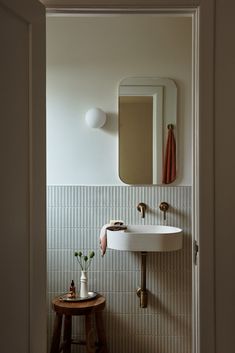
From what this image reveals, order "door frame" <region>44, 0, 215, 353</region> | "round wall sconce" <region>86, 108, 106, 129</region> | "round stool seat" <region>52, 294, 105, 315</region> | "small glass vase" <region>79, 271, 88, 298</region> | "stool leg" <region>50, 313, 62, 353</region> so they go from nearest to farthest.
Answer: "door frame" <region>44, 0, 215, 353</region>, "round stool seat" <region>52, 294, 105, 315</region>, "stool leg" <region>50, 313, 62, 353</region>, "small glass vase" <region>79, 271, 88, 298</region>, "round wall sconce" <region>86, 108, 106, 129</region>

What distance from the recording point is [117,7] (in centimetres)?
191

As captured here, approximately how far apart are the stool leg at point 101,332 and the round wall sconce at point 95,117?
4.38 feet

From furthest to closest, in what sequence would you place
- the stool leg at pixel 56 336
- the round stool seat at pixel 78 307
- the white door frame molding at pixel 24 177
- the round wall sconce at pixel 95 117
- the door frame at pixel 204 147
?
the round wall sconce at pixel 95 117, the stool leg at pixel 56 336, the round stool seat at pixel 78 307, the door frame at pixel 204 147, the white door frame molding at pixel 24 177

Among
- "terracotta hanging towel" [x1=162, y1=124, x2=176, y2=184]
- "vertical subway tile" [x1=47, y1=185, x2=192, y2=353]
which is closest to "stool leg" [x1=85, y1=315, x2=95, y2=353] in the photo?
"vertical subway tile" [x1=47, y1=185, x2=192, y2=353]

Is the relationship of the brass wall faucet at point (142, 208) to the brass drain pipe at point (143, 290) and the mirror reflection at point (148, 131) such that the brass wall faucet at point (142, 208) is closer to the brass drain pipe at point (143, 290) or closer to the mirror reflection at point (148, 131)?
the mirror reflection at point (148, 131)

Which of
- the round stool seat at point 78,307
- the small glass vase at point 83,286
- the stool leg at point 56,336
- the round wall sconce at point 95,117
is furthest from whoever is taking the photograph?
the round wall sconce at point 95,117

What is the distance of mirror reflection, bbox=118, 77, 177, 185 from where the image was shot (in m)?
3.33

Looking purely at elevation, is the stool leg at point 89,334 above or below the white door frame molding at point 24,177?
below

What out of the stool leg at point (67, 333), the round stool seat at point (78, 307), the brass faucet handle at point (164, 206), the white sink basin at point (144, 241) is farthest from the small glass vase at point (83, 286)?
the brass faucet handle at point (164, 206)

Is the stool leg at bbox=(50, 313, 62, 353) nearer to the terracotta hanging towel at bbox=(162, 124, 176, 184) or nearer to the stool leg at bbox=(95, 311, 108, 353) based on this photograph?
the stool leg at bbox=(95, 311, 108, 353)

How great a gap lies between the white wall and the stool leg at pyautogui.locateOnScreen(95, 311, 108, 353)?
957mm

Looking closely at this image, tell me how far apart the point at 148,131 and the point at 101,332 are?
148 cm

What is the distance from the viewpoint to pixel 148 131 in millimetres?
3348

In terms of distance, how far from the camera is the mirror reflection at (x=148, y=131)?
3326 millimetres
